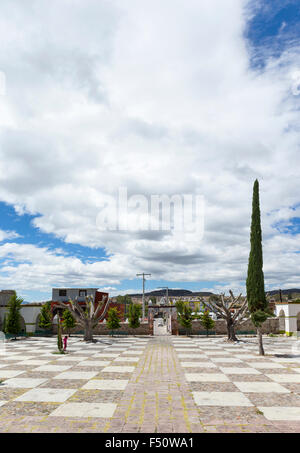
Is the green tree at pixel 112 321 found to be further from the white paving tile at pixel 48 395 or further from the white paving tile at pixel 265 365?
the white paving tile at pixel 48 395

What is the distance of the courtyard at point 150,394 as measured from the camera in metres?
8.76

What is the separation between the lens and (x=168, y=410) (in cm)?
988

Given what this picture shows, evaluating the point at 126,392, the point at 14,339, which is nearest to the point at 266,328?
the point at 14,339

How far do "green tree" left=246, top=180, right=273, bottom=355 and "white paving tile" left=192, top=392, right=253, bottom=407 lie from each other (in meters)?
10.9

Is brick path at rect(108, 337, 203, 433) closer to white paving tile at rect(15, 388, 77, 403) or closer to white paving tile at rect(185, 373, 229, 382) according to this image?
white paving tile at rect(185, 373, 229, 382)

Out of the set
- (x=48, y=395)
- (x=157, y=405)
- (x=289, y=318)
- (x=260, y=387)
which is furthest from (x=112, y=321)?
(x=157, y=405)

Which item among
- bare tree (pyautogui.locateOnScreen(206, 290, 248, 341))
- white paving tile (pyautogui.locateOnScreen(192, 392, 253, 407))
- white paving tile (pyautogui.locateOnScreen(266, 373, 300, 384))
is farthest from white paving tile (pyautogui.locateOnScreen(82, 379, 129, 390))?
bare tree (pyautogui.locateOnScreen(206, 290, 248, 341))

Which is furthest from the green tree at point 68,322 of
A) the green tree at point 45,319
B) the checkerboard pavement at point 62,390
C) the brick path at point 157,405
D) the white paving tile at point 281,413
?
the white paving tile at point 281,413

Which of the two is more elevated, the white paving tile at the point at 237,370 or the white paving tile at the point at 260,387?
the white paving tile at the point at 260,387

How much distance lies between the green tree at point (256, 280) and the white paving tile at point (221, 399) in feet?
35.9

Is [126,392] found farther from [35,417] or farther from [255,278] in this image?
[255,278]

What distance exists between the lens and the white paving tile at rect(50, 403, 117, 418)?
9555mm

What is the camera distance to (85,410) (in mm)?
10000
